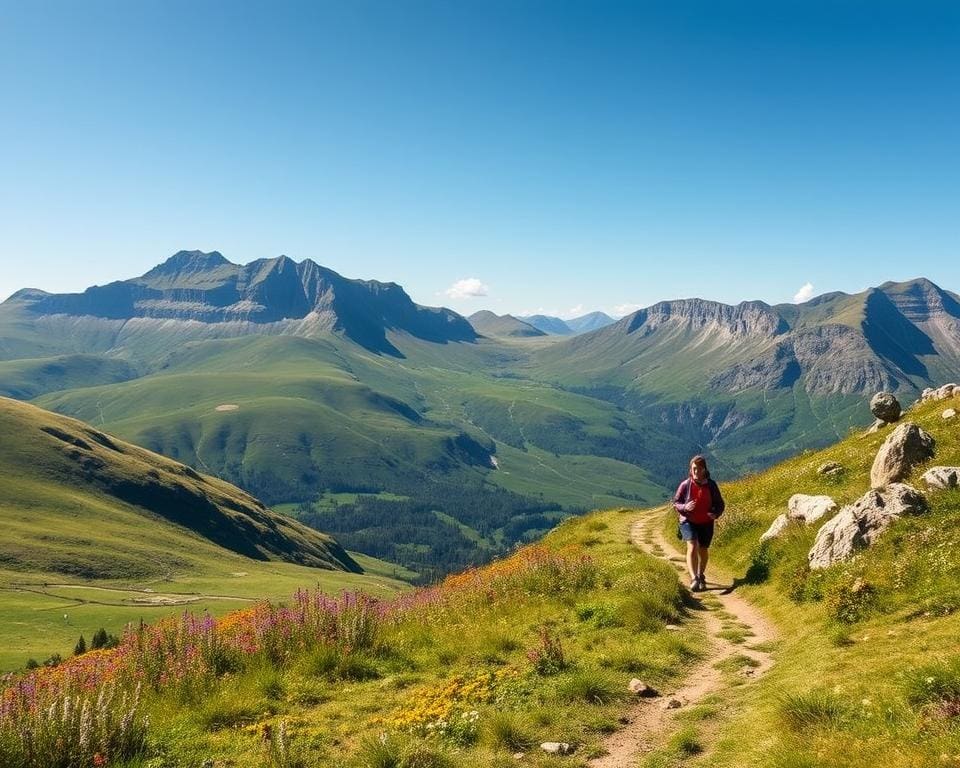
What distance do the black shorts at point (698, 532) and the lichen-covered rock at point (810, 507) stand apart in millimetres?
3028

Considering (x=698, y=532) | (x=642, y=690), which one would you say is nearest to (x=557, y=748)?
(x=642, y=690)

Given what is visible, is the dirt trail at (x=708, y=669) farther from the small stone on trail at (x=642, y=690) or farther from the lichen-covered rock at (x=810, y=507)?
the lichen-covered rock at (x=810, y=507)

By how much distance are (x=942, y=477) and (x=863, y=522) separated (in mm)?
2762

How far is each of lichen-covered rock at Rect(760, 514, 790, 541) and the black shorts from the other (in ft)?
7.31

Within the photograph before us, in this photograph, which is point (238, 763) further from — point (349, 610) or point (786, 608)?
point (786, 608)

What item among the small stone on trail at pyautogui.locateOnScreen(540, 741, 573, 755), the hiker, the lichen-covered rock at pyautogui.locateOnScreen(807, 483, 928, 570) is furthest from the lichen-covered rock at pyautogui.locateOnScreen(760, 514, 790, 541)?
the small stone on trail at pyautogui.locateOnScreen(540, 741, 573, 755)

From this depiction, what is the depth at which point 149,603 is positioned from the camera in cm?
14925

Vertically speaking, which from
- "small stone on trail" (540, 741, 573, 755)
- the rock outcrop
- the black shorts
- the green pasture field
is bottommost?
the green pasture field

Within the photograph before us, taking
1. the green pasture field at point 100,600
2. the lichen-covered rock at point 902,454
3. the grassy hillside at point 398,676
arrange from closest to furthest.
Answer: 1. the grassy hillside at point 398,676
2. the lichen-covered rock at point 902,454
3. the green pasture field at point 100,600

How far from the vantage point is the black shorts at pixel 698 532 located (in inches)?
753

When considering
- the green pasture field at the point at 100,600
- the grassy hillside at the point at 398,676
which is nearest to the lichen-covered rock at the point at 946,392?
the grassy hillside at the point at 398,676

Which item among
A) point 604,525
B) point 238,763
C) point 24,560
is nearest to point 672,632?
point 238,763

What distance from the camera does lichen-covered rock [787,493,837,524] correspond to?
18672 mm

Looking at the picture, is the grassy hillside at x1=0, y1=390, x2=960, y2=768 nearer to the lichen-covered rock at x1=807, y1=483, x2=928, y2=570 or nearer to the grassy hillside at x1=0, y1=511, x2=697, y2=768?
the grassy hillside at x1=0, y1=511, x2=697, y2=768
